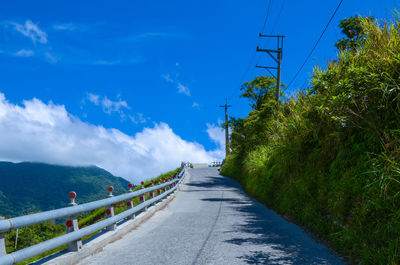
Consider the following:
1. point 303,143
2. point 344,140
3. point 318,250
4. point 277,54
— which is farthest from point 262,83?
point 318,250

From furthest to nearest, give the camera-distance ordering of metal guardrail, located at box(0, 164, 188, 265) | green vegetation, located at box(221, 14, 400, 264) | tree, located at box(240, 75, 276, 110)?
tree, located at box(240, 75, 276, 110) < green vegetation, located at box(221, 14, 400, 264) < metal guardrail, located at box(0, 164, 188, 265)

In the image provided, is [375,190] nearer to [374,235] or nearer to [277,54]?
[374,235]

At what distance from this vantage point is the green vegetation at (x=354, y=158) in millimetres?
4574

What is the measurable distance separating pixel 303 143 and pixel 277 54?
14.9 m

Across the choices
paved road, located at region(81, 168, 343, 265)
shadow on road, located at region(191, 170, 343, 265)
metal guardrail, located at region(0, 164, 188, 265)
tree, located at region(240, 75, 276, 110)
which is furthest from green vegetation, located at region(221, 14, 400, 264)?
tree, located at region(240, 75, 276, 110)

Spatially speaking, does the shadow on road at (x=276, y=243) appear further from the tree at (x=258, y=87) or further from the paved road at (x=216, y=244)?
the tree at (x=258, y=87)

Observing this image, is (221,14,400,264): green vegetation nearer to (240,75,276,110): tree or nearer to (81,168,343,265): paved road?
(81,168,343,265): paved road

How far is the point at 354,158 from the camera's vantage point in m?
6.41

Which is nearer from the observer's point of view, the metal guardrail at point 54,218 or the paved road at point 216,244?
the metal guardrail at point 54,218

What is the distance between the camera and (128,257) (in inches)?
199

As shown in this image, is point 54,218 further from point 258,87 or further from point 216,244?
point 258,87

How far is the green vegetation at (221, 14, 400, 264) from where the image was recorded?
4574 millimetres

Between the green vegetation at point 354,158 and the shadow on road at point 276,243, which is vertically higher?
the green vegetation at point 354,158

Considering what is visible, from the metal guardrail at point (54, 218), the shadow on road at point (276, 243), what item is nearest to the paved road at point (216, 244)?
the shadow on road at point (276, 243)
